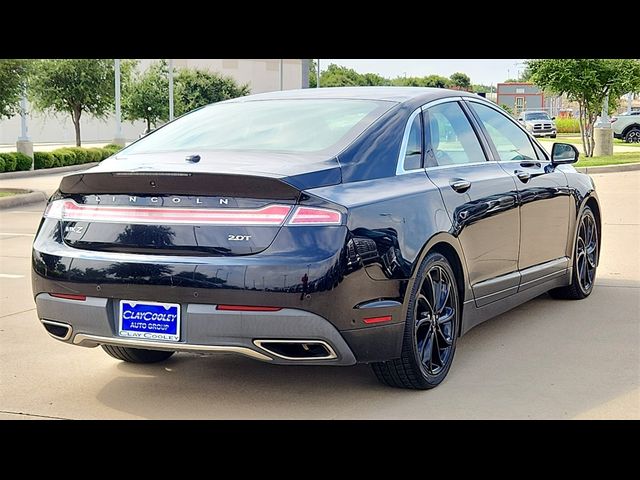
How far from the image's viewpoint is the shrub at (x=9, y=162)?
73.0 feet

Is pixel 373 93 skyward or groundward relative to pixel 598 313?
skyward

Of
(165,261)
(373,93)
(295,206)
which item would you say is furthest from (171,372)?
(373,93)

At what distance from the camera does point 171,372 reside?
540 cm

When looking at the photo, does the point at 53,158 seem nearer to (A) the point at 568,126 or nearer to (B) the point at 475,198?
(B) the point at 475,198

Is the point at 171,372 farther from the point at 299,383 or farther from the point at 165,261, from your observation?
the point at 165,261

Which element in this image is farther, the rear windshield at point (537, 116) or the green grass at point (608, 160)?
the rear windshield at point (537, 116)

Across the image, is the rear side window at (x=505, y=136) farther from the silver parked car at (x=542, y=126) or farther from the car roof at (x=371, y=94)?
the silver parked car at (x=542, y=126)

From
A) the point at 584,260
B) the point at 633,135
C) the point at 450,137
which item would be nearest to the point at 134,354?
the point at 450,137

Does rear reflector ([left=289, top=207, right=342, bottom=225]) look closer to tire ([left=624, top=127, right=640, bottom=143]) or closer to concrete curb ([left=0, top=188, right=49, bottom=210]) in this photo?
concrete curb ([left=0, top=188, right=49, bottom=210])

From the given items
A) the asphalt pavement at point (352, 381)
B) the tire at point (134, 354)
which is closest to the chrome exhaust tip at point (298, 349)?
the asphalt pavement at point (352, 381)

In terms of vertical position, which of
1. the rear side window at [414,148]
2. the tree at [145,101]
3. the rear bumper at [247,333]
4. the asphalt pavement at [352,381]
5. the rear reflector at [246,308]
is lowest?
the asphalt pavement at [352,381]

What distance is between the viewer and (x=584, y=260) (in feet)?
24.1

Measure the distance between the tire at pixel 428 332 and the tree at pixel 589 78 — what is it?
21651 millimetres
